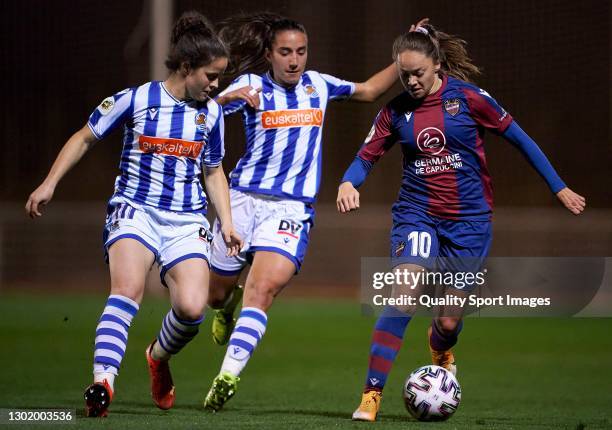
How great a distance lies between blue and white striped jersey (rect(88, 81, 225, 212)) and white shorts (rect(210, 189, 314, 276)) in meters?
0.61

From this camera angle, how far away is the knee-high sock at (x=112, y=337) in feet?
16.6

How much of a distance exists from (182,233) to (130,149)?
1.53 feet

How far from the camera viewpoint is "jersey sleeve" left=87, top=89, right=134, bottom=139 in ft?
17.4

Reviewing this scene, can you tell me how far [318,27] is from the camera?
54.5 ft

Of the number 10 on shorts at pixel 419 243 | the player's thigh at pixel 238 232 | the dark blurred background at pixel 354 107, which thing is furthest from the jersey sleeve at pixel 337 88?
the dark blurred background at pixel 354 107

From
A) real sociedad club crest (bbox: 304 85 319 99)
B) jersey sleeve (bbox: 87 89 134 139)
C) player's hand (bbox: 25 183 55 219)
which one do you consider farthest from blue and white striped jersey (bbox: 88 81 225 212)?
real sociedad club crest (bbox: 304 85 319 99)

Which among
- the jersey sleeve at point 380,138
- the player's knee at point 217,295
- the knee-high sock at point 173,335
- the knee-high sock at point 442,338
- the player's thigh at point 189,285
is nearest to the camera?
the player's thigh at point 189,285

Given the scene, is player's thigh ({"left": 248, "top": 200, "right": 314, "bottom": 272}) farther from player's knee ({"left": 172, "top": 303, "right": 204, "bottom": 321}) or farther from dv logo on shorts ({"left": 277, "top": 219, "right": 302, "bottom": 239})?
player's knee ({"left": 172, "top": 303, "right": 204, "bottom": 321})

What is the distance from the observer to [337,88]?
644 centimetres

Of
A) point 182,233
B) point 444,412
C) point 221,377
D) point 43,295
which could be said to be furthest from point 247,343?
point 43,295

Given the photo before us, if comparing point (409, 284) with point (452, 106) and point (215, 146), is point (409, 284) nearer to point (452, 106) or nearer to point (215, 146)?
point (452, 106)

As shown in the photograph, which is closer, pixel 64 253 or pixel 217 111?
pixel 217 111

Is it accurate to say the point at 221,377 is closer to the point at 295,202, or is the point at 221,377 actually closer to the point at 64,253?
the point at 295,202

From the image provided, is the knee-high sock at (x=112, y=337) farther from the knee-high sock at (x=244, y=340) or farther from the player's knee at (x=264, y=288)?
the player's knee at (x=264, y=288)
